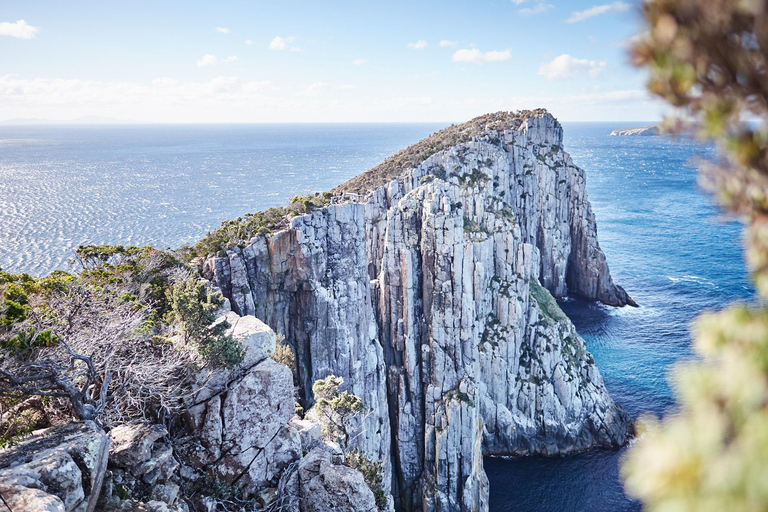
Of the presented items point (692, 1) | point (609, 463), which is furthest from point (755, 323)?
point (609, 463)

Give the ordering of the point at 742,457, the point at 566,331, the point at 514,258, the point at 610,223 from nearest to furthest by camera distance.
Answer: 1. the point at 742,457
2. the point at 514,258
3. the point at 566,331
4. the point at 610,223

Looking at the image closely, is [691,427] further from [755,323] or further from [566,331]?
[566,331]

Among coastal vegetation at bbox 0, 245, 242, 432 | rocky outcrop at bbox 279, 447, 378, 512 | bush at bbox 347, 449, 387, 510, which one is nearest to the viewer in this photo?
coastal vegetation at bbox 0, 245, 242, 432

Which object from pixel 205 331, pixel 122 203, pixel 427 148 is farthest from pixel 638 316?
pixel 122 203

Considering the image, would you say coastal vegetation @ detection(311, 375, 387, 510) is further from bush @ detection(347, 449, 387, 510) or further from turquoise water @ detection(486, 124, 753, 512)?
turquoise water @ detection(486, 124, 753, 512)

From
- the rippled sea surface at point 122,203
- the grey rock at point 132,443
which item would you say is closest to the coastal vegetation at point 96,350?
the grey rock at point 132,443

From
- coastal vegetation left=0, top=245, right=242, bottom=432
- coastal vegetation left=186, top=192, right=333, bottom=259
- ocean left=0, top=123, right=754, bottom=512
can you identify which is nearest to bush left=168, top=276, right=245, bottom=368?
coastal vegetation left=0, top=245, right=242, bottom=432
